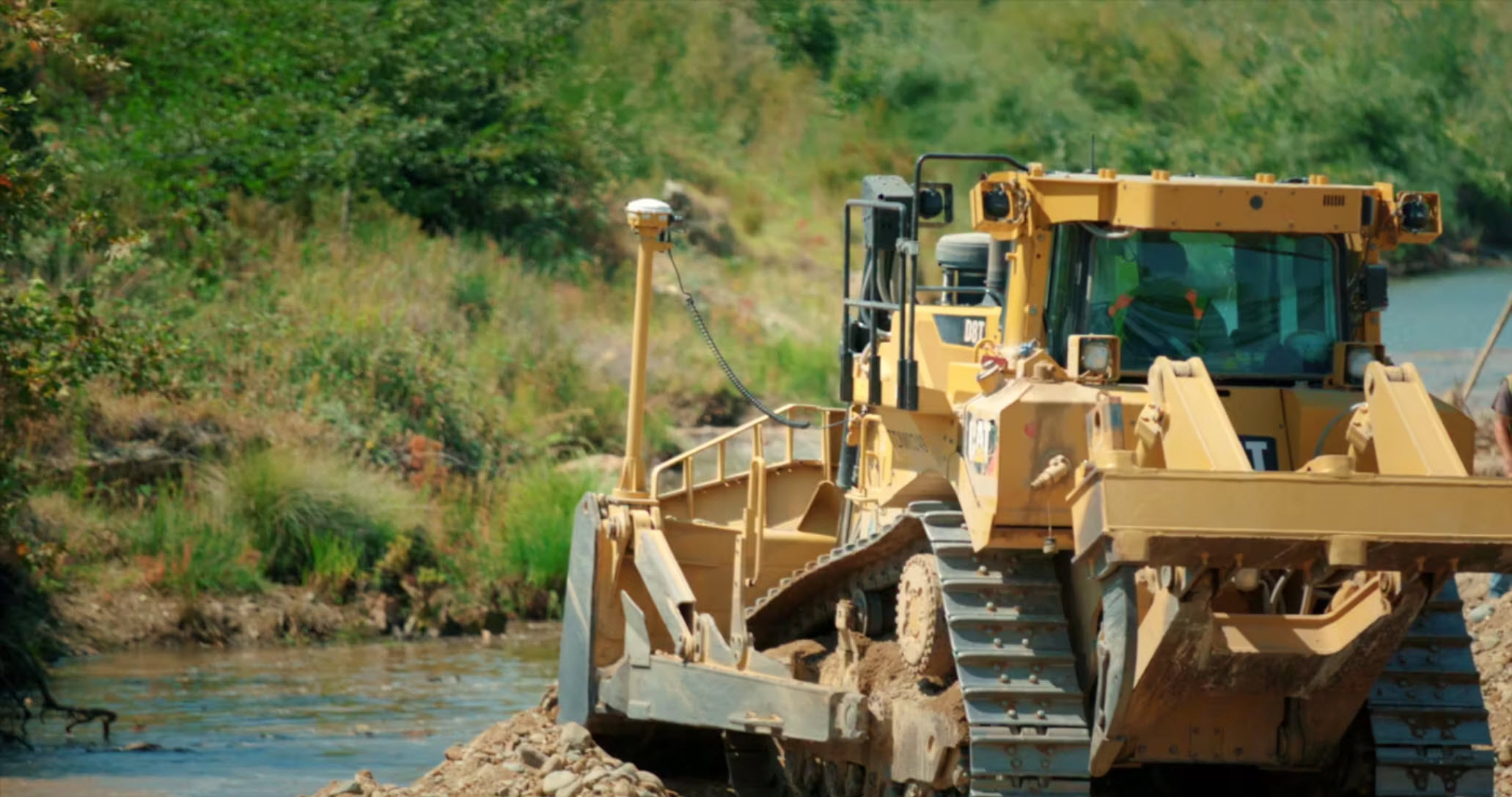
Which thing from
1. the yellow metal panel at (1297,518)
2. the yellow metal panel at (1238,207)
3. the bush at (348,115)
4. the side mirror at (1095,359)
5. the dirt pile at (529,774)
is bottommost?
the dirt pile at (529,774)

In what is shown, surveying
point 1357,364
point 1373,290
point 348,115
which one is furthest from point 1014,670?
point 348,115

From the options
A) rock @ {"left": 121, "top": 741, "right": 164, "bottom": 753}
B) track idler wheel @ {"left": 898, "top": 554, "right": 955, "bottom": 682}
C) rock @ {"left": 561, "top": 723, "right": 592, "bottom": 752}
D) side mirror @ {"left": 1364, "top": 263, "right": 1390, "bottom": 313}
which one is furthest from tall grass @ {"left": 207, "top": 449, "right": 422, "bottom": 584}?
side mirror @ {"left": 1364, "top": 263, "right": 1390, "bottom": 313}

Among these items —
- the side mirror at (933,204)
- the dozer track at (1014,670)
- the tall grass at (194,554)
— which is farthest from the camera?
the tall grass at (194,554)

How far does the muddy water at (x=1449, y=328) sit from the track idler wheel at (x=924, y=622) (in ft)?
40.7

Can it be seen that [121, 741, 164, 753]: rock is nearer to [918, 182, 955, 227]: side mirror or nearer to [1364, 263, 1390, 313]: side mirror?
[918, 182, 955, 227]: side mirror

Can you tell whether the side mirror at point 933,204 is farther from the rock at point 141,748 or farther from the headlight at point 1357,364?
the rock at point 141,748

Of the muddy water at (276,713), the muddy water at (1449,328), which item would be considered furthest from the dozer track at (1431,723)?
the muddy water at (1449,328)

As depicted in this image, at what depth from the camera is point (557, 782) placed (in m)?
10.9

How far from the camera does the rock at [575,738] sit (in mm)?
11547

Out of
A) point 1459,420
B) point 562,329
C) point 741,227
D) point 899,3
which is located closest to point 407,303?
point 562,329

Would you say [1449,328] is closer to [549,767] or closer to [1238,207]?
[549,767]

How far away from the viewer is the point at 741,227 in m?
30.7

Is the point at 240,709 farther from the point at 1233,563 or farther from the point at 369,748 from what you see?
the point at 1233,563

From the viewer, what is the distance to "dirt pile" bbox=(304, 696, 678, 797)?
10.9 metres
